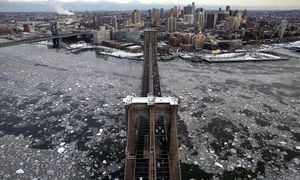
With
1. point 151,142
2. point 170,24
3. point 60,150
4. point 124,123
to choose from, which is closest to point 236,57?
point 124,123

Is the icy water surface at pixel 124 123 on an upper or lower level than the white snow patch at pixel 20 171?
upper

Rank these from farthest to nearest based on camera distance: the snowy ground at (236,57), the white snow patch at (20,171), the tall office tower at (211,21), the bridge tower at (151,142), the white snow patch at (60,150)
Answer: the tall office tower at (211,21) < the snowy ground at (236,57) < the white snow patch at (60,150) < the white snow patch at (20,171) < the bridge tower at (151,142)

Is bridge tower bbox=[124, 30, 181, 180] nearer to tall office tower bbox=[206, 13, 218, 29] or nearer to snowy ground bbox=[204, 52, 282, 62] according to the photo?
snowy ground bbox=[204, 52, 282, 62]

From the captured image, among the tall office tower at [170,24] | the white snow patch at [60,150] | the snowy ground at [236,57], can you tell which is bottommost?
the white snow patch at [60,150]

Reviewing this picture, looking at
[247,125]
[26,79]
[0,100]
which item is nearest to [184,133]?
[247,125]

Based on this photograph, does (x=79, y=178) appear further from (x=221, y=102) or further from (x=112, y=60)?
(x=112, y=60)

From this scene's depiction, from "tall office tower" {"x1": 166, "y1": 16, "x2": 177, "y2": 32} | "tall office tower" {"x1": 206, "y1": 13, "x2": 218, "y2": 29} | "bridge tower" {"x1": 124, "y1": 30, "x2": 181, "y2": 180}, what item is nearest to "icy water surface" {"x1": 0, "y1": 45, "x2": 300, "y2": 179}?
"bridge tower" {"x1": 124, "y1": 30, "x2": 181, "y2": 180}

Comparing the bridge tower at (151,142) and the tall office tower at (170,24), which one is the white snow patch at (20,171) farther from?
the tall office tower at (170,24)

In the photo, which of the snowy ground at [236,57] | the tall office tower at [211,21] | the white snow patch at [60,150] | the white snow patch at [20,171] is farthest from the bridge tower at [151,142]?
the tall office tower at [211,21]

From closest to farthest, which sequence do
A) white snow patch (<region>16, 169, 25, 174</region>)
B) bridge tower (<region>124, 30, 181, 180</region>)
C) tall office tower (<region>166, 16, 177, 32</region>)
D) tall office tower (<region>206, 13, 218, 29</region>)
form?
bridge tower (<region>124, 30, 181, 180</region>) < white snow patch (<region>16, 169, 25, 174</region>) < tall office tower (<region>166, 16, 177, 32</region>) < tall office tower (<region>206, 13, 218, 29</region>)
